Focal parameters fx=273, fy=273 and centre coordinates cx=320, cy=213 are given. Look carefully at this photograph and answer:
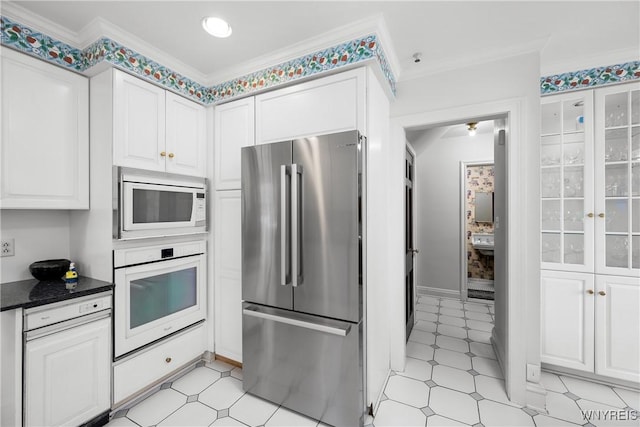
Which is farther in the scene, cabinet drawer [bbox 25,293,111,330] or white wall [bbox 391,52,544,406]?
white wall [bbox 391,52,544,406]

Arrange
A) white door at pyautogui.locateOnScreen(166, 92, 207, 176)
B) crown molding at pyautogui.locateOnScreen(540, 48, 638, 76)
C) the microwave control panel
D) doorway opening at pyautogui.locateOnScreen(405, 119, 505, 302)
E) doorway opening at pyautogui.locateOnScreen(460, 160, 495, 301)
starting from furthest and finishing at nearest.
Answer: doorway opening at pyautogui.locateOnScreen(460, 160, 495, 301)
doorway opening at pyautogui.locateOnScreen(405, 119, 505, 302)
the microwave control panel
white door at pyautogui.locateOnScreen(166, 92, 207, 176)
crown molding at pyautogui.locateOnScreen(540, 48, 638, 76)

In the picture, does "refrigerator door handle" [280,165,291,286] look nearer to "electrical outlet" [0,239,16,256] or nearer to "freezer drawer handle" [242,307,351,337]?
"freezer drawer handle" [242,307,351,337]

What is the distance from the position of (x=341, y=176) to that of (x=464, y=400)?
1.88 m

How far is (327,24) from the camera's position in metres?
1.75

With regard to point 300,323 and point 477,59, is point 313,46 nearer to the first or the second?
point 477,59

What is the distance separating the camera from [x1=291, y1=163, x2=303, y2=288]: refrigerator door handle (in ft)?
5.80

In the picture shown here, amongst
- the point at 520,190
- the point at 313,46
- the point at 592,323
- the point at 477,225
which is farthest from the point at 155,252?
the point at 477,225

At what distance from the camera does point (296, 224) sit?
69.9 inches

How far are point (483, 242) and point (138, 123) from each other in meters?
4.78

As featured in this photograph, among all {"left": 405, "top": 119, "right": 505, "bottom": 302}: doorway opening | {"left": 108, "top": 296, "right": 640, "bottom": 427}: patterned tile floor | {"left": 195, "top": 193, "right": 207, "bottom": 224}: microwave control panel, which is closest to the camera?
{"left": 108, "top": 296, "right": 640, "bottom": 427}: patterned tile floor

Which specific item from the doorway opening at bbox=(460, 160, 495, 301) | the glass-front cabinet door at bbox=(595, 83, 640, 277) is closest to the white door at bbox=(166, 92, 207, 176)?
the glass-front cabinet door at bbox=(595, 83, 640, 277)

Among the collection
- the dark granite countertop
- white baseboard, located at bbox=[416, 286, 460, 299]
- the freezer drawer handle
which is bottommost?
white baseboard, located at bbox=[416, 286, 460, 299]

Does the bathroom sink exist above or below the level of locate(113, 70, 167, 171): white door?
below

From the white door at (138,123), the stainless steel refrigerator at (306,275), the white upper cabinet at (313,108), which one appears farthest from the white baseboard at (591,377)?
the white door at (138,123)
